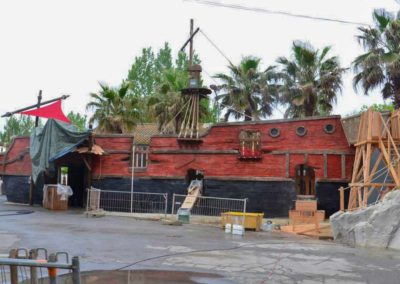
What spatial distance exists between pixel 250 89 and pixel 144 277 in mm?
26257

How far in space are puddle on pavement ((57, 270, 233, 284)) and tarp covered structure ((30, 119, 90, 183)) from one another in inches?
624

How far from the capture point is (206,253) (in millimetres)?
11078

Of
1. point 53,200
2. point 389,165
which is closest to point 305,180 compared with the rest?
point 389,165

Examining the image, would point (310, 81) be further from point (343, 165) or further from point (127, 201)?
point (127, 201)

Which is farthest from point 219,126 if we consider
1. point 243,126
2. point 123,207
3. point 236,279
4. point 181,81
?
point 236,279

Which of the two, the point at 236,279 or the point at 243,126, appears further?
the point at 243,126

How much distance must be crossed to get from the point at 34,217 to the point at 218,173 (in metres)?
8.60

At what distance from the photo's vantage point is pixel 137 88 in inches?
1877

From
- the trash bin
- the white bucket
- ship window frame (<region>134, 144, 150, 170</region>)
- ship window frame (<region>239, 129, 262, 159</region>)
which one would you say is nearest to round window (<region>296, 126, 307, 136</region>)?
ship window frame (<region>239, 129, 262, 159</region>)

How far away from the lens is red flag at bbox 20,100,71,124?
80.5 feet

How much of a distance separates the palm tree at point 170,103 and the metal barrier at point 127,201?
6628 mm

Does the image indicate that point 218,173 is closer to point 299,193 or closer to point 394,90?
point 299,193

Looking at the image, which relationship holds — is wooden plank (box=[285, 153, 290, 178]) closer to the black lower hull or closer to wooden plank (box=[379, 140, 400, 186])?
the black lower hull

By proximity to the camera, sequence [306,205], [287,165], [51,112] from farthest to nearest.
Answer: [51,112] → [287,165] → [306,205]
